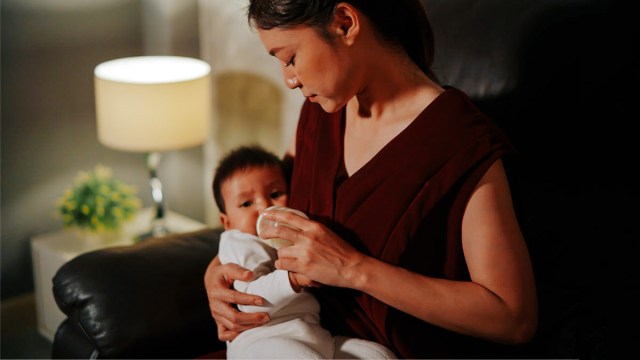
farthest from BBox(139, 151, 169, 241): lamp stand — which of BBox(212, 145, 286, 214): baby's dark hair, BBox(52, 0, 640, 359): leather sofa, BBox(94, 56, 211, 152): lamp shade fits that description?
BBox(212, 145, 286, 214): baby's dark hair

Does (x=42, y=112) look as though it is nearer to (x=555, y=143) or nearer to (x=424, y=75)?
(x=424, y=75)

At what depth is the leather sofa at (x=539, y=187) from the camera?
1.36 metres

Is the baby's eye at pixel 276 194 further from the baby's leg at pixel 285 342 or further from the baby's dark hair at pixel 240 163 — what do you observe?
the baby's leg at pixel 285 342

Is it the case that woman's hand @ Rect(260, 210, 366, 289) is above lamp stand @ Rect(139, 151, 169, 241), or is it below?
above

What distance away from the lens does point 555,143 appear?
4.82 feet

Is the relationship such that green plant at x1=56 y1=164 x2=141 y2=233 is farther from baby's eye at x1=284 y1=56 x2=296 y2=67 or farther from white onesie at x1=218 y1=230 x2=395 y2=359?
baby's eye at x1=284 y1=56 x2=296 y2=67

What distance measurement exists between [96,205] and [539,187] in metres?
1.66

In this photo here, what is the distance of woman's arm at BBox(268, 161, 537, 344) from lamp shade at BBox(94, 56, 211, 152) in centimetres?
128

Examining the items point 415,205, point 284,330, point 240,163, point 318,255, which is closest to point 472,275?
point 415,205

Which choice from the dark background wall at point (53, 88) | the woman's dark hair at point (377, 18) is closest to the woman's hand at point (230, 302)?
the woman's dark hair at point (377, 18)

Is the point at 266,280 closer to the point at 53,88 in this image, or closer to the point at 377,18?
the point at 377,18

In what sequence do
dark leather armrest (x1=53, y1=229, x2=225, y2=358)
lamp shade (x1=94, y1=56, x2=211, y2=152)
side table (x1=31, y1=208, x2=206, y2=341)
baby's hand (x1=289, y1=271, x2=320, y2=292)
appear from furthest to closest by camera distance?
side table (x1=31, y1=208, x2=206, y2=341) < lamp shade (x1=94, y1=56, x2=211, y2=152) < dark leather armrest (x1=53, y1=229, x2=225, y2=358) < baby's hand (x1=289, y1=271, x2=320, y2=292)

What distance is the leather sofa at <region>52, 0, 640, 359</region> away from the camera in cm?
136

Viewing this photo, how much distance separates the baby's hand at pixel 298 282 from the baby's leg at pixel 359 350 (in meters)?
0.16
